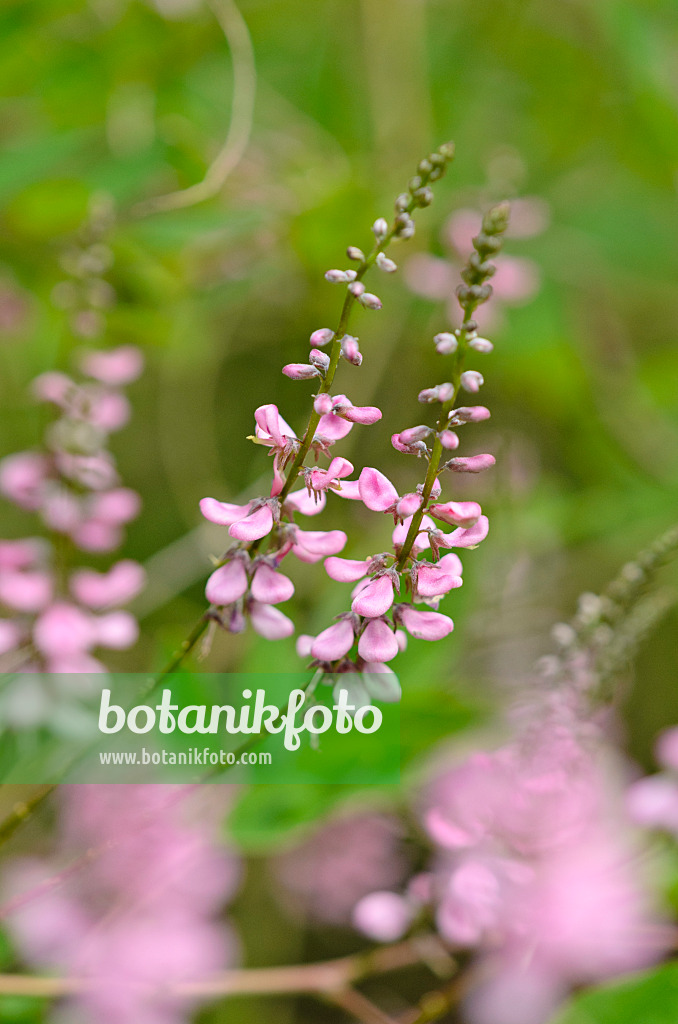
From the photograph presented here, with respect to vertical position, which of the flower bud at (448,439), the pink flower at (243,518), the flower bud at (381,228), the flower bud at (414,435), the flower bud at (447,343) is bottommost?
the pink flower at (243,518)

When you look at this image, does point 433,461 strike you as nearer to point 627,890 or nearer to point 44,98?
point 627,890

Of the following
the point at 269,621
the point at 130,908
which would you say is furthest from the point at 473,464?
the point at 130,908

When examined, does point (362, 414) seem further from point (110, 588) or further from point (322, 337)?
point (110, 588)

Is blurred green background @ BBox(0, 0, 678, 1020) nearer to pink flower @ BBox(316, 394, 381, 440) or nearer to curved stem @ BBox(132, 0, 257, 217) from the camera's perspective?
curved stem @ BBox(132, 0, 257, 217)

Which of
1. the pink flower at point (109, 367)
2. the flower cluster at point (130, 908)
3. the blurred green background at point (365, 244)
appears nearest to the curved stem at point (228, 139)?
the blurred green background at point (365, 244)

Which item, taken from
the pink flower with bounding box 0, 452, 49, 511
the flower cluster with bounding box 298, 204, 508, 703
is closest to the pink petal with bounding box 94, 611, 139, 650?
the pink flower with bounding box 0, 452, 49, 511

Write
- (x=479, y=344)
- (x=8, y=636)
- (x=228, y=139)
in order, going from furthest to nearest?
(x=228, y=139) < (x=8, y=636) < (x=479, y=344)

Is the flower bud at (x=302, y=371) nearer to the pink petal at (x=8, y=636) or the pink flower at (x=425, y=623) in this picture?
the pink flower at (x=425, y=623)

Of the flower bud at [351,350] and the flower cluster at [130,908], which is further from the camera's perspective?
the flower cluster at [130,908]
